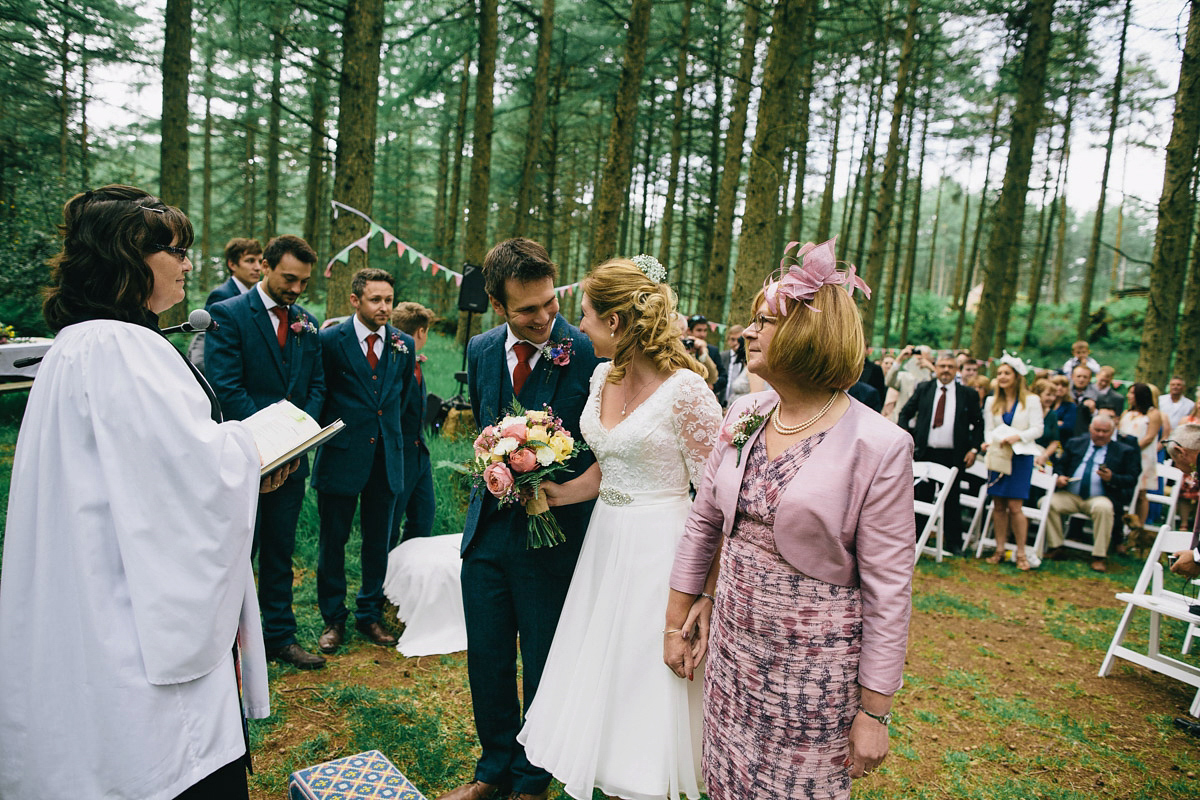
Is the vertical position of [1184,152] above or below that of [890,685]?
above

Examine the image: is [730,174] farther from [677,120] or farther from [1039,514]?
[1039,514]

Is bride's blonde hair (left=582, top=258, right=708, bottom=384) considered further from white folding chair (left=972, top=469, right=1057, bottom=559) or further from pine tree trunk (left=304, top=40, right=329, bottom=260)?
pine tree trunk (left=304, top=40, right=329, bottom=260)

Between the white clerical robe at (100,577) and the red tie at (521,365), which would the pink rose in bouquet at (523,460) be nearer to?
the red tie at (521,365)

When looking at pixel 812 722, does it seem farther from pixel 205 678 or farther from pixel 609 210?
pixel 609 210

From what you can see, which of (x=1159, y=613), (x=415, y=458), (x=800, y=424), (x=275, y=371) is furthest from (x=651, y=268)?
(x=1159, y=613)

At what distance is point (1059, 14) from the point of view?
13742 mm

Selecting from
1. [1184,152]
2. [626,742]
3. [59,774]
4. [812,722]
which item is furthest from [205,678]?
[1184,152]

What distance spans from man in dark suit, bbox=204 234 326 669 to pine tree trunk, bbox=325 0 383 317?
3952 mm

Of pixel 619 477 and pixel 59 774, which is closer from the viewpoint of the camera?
pixel 59 774

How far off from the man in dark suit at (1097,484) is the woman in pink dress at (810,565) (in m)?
8.02

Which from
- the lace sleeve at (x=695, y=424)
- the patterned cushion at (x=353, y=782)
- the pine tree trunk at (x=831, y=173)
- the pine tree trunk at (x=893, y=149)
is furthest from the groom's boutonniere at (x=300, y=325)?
the pine tree trunk at (x=831, y=173)

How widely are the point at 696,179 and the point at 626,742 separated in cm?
1986

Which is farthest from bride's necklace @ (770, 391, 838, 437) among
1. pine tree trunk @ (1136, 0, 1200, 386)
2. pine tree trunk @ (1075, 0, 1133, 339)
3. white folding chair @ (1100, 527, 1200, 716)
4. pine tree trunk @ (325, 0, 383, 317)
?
pine tree trunk @ (1075, 0, 1133, 339)

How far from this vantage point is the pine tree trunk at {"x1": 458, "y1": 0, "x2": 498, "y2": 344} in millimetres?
11117
